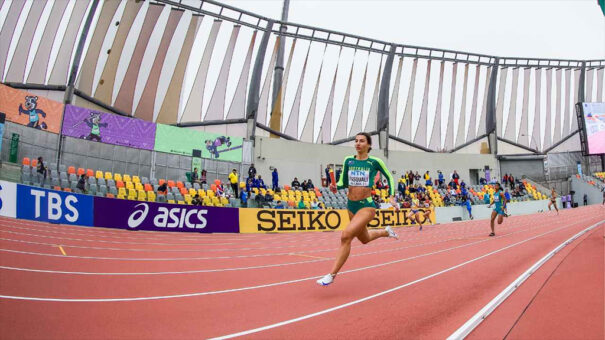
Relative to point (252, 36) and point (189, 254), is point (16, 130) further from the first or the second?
point (252, 36)

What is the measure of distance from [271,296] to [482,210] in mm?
25273

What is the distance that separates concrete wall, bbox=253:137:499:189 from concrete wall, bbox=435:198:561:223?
227 inches

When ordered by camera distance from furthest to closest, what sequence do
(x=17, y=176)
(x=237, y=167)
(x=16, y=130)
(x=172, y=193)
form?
1. (x=237, y=167)
2. (x=172, y=193)
3. (x=16, y=130)
4. (x=17, y=176)

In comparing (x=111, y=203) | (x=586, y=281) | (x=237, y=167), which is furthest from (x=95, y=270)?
(x=237, y=167)

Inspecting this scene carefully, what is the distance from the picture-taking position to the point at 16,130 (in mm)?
14570

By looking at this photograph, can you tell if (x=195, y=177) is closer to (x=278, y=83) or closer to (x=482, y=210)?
(x=278, y=83)

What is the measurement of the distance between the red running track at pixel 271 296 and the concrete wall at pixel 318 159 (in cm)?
1754

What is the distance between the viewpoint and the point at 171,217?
39.0ft

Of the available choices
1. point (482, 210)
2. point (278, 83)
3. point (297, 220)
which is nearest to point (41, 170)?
point (297, 220)

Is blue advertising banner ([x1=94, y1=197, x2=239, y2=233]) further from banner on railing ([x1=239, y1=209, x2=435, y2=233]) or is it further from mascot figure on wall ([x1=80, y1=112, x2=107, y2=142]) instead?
mascot figure on wall ([x1=80, y1=112, x2=107, y2=142])

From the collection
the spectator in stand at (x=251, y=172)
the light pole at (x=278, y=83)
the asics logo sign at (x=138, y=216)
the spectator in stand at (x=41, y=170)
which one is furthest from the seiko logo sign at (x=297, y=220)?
the light pole at (x=278, y=83)

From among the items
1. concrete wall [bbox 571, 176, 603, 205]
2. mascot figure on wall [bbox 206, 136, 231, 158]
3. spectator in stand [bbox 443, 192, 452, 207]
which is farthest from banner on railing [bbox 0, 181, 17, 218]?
concrete wall [bbox 571, 176, 603, 205]

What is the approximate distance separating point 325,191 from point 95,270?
18426 millimetres

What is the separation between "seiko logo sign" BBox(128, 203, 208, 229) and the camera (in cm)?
1123
